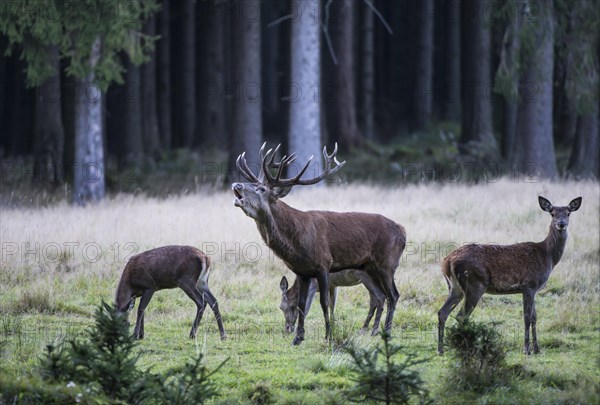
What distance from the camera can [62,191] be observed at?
21891mm

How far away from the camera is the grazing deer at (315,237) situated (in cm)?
1060

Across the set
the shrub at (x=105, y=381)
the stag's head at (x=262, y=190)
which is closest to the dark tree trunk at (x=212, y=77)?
the stag's head at (x=262, y=190)

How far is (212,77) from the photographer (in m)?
33.0

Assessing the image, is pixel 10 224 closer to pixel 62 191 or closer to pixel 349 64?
pixel 62 191

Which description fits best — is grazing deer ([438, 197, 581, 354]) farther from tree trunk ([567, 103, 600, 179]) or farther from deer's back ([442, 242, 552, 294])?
tree trunk ([567, 103, 600, 179])

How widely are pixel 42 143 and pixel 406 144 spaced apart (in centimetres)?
1560

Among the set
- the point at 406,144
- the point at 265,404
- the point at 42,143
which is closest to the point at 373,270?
the point at 265,404

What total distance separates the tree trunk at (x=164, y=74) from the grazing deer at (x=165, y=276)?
22.0 m

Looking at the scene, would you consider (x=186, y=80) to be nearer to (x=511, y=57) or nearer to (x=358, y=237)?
(x=511, y=57)

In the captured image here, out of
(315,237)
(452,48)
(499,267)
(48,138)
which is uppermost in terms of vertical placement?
(452,48)

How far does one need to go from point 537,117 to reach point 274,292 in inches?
497

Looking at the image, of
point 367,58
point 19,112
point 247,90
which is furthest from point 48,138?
point 367,58

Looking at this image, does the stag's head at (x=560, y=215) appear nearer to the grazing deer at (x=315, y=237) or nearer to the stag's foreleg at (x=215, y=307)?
the grazing deer at (x=315, y=237)

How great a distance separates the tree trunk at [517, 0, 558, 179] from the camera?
2303cm
